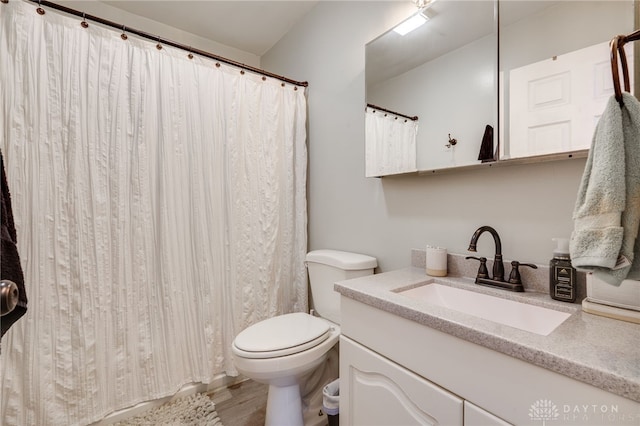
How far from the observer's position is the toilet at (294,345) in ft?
3.89

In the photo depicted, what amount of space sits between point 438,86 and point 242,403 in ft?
6.27

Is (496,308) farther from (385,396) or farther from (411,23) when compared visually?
(411,23)

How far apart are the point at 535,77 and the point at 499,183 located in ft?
1.19

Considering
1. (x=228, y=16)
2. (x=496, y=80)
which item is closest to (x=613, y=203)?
(x=496, y=80)

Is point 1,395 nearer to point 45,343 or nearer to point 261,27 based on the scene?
point 45,343

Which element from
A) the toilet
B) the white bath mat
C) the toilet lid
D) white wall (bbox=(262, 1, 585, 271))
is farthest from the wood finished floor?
white wall (bbox=(262, 1, 585, 271))

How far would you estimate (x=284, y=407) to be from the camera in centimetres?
130

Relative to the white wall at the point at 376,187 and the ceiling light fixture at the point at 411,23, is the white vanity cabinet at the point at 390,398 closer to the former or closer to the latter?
the white wall at the point at 376,187

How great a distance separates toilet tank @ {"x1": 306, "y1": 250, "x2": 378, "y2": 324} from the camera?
1.46 m

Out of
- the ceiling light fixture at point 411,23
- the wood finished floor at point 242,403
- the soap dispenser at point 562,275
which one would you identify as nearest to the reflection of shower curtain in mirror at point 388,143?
the ceiling light fixture at point 411,23

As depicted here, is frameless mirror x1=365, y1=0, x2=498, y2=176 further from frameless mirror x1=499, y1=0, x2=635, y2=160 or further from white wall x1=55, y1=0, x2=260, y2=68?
white wall x1=55, y1=0, x2=260, y2=68

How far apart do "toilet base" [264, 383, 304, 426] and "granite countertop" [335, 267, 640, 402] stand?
0.73m

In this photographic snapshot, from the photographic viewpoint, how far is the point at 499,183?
106 centimetres

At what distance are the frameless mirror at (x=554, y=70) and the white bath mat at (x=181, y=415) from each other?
1.82 meters
